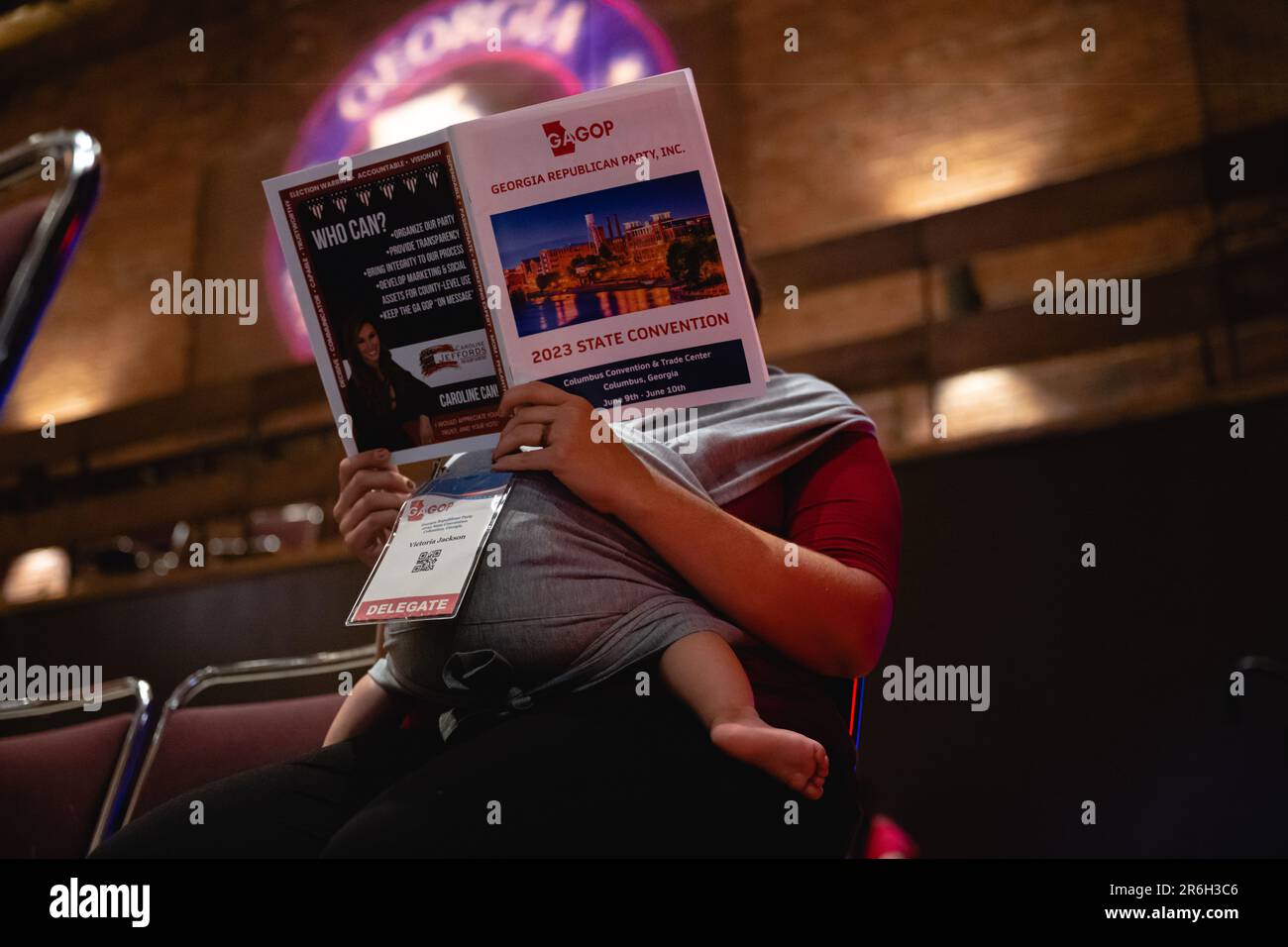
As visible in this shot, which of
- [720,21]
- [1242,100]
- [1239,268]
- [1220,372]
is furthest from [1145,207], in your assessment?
[720,21]

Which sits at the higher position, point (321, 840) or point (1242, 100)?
point (1242, 100)

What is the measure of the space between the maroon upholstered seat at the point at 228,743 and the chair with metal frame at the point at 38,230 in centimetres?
86

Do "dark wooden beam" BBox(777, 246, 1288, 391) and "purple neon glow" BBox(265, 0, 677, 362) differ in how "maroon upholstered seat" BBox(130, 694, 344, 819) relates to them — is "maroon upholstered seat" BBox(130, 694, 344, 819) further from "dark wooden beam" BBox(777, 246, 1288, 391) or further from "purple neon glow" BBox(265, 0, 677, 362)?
"purple neon glow" BBox(265, 0, 677, 362)

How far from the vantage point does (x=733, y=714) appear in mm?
913

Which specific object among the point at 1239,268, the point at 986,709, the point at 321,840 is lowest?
the point at 986,709

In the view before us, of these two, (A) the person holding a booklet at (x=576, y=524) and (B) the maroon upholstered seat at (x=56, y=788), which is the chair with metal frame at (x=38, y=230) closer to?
(A) the person holding a booklet at (x=576, y=524)

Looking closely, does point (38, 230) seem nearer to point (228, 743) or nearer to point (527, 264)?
point (527, 264)

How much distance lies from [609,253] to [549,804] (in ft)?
1.89

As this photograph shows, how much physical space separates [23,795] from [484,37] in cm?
567

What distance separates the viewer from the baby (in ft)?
3.21

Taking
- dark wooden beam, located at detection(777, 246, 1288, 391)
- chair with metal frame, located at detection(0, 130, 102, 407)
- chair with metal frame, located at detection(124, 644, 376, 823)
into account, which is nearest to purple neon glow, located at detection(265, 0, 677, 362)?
dark wooden beam, located at detection(777, 246, 1288, 391)

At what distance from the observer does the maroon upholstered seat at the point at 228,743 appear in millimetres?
1636

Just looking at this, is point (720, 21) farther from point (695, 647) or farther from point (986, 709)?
point (695, 647)

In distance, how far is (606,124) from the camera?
1054 millimetres
